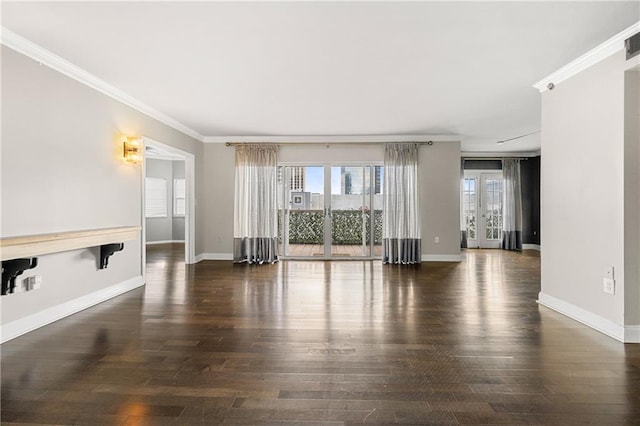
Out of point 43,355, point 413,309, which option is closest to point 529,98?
point 413,309

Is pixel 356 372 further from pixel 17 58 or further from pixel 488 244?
pixel 488 244

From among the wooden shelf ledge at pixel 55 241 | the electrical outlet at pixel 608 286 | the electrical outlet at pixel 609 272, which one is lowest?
the electrical outlet at pixel 608 286

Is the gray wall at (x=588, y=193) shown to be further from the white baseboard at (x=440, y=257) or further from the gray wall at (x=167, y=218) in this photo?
the gray wall at (x=167, y=218)

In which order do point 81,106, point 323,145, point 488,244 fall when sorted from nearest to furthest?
1. point 81,106
2. point 323,145
3. point 488,244

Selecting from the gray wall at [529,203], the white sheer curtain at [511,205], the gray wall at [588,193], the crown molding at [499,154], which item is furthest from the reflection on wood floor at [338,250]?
the gray wall at [529,203]

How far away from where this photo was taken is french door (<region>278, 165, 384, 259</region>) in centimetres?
680

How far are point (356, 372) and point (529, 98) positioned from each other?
417 centimetres

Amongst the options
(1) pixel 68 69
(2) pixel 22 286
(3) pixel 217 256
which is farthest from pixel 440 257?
(1) pixel 68 69

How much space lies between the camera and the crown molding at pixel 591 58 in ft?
8.66

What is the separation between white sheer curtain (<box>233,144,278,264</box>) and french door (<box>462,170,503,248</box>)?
548 centimetres

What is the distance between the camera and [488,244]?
A: 29.3 ft

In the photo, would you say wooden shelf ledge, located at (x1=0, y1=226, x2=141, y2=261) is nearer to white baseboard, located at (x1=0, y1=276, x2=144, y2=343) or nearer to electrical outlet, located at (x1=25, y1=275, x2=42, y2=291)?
electrical outlet, located at (x1=25, y1=275, x2=42, y2=291)

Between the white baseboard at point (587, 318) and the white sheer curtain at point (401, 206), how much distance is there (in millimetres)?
2797

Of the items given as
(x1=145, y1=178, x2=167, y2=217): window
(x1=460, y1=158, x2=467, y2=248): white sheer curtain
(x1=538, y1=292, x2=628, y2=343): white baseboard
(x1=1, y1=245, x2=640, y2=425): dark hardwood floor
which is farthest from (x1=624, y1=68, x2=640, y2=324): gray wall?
(x1=145, y1=178, x2=167, y2=217): window
